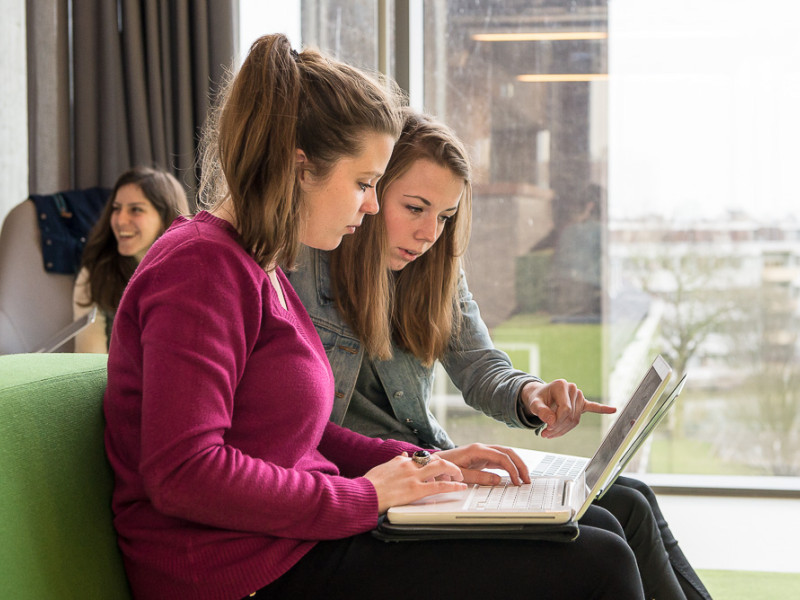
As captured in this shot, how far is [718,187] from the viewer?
10.1 ft

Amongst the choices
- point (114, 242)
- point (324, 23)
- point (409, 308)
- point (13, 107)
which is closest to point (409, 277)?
point (409, 308)

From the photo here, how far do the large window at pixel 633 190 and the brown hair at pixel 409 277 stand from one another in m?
1.33

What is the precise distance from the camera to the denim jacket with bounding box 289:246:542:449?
152 centimetres

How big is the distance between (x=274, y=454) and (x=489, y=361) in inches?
29.1

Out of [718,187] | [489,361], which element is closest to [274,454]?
[489,361]

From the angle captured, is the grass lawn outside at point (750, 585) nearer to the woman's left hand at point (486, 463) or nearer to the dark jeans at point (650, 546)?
the dark jeans at point (650, 546)

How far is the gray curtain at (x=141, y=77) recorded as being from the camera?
298 centimetres

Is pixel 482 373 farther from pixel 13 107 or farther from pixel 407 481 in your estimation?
pixel 13 107

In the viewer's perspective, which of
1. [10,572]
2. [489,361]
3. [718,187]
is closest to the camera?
[10,572]

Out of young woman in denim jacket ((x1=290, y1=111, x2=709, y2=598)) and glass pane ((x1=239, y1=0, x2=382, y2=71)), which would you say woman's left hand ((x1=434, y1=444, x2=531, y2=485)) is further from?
glass pane ((x1=239, y1=0, x2=382, y2=71))

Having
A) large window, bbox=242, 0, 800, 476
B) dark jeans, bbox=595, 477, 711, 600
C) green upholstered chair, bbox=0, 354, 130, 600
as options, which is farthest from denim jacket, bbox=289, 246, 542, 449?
large window, bbox=242, 0, 800, 476

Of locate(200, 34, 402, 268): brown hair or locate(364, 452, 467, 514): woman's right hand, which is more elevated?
locate(200, 34, 402, 268): brown hair

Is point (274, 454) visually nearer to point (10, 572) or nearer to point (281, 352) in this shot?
point (281, 352)

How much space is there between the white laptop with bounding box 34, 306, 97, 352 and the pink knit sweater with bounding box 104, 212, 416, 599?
158 centimetres
